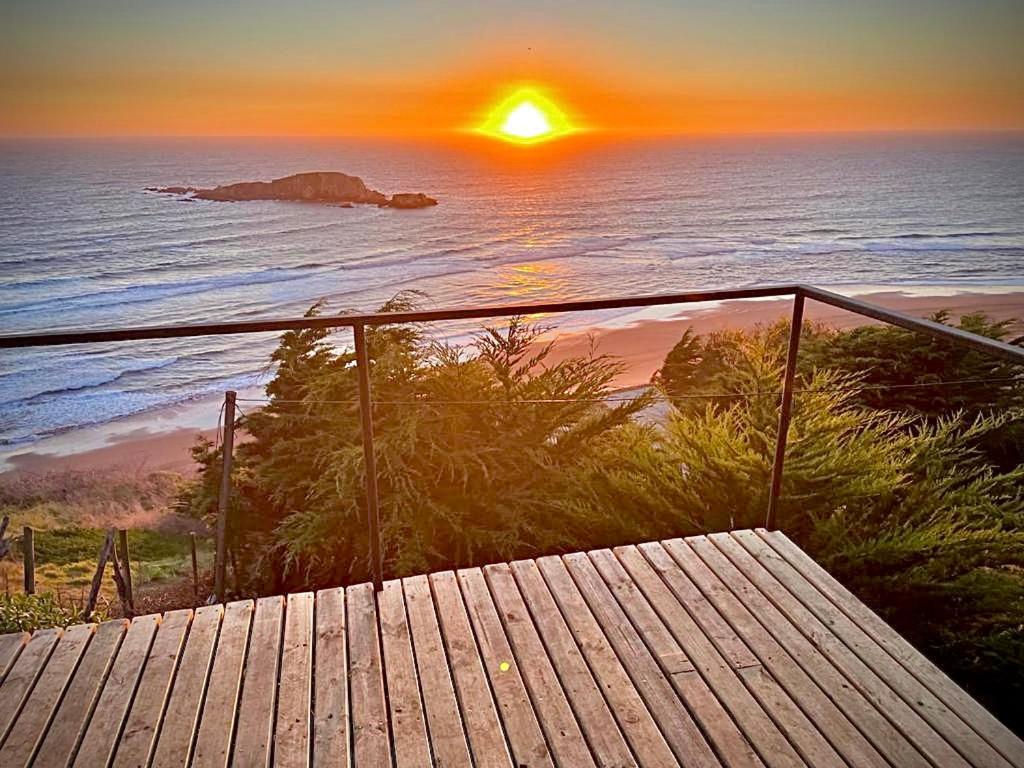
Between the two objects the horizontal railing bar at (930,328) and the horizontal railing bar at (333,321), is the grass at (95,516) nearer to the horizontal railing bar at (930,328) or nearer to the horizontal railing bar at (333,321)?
the horizontal railing bar at (333,321)

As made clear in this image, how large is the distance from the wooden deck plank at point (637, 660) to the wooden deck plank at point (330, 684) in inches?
23.7

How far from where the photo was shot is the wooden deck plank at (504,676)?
4.86ft

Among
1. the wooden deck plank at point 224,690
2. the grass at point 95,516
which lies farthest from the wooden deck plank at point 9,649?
the grass at point 95,516

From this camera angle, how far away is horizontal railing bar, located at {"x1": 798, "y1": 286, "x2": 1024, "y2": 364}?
147 centimetres

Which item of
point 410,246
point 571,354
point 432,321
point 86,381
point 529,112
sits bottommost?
point 86,381

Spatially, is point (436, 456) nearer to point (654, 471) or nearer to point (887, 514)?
point (654, 471)

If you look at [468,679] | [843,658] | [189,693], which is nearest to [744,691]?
[843,658]

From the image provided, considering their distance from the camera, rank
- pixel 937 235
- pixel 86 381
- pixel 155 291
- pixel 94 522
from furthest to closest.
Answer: pixel 937 235
pixel 155 291
pixel 86 381
pixel 94 522

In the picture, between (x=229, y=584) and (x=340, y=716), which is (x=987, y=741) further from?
(x=229, y=584)

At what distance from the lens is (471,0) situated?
2591 centimetres

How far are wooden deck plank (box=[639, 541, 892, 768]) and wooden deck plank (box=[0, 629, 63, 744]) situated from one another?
1.60m

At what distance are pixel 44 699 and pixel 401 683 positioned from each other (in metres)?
0.80

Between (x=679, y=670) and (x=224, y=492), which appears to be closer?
(x=679, y=670)

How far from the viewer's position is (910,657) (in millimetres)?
1792
